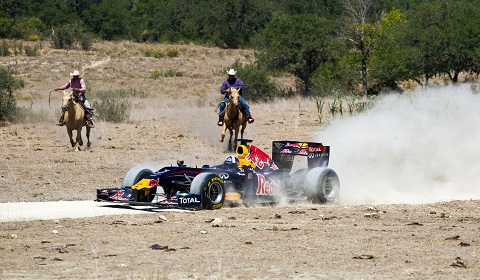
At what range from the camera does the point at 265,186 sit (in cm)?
1714

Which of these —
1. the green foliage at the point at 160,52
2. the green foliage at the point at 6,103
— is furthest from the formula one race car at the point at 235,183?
the green foliage at the point at 160,52

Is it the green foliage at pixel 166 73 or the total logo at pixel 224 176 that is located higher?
the green foliage at pixel 166 73

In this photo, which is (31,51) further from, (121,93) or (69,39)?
(121,93)

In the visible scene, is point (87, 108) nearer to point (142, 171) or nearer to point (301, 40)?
point (142, 171)

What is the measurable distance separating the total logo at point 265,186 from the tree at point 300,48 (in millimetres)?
43139

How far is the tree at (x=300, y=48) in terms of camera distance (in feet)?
200

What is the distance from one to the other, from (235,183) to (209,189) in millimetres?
1148

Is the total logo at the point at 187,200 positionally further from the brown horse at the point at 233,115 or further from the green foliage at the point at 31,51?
the green foliage at the point at 31,51

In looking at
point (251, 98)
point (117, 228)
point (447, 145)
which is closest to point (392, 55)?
point (251, 98)

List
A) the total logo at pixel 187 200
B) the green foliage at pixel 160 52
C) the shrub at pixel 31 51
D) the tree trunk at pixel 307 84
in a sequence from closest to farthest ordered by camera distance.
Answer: the total logo at pixel 187 200
the tree trunk at pixel 307 84
the shrub at pixel 31 51
the green foliage at pixel 160 52

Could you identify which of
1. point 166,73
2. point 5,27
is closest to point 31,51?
point 166,73

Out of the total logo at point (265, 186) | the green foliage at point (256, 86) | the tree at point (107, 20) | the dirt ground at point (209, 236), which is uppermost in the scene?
Answer: the tree at point (107, 20)

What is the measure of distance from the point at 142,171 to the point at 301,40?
45267 millimetres

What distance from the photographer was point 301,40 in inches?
2405
